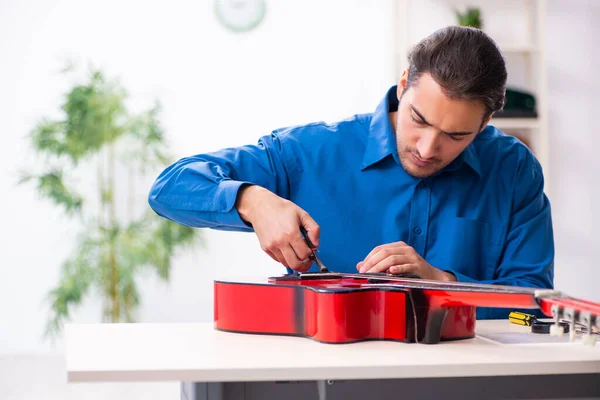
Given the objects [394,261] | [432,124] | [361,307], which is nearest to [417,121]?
[432,124]

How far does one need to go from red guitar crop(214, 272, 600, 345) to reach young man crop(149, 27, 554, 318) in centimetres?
34

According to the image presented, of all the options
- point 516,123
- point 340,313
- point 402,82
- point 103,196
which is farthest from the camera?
point 103,196

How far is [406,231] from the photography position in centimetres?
193

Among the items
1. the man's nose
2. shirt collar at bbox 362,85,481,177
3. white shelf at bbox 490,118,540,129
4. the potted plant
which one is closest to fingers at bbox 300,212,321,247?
the man's nose

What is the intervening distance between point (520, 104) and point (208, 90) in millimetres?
1667

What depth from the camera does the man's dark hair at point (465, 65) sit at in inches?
65.2

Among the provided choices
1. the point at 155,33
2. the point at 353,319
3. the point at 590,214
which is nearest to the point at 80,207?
the point at 155,33

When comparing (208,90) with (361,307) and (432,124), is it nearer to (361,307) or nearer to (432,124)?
(432,124)

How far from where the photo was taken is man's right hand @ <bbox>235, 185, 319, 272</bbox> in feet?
4.72

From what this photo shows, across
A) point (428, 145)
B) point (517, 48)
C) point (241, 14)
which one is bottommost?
point (428, 145)

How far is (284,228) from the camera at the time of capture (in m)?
1.44

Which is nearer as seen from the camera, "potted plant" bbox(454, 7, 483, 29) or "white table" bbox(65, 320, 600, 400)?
"white table" bbox(65, 320, 600, 400)

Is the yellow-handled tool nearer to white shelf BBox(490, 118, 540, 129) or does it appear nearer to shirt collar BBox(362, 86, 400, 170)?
shirt collar BBox(362, 86, 400, 170)

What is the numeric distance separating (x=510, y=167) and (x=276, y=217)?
31.5 inches
